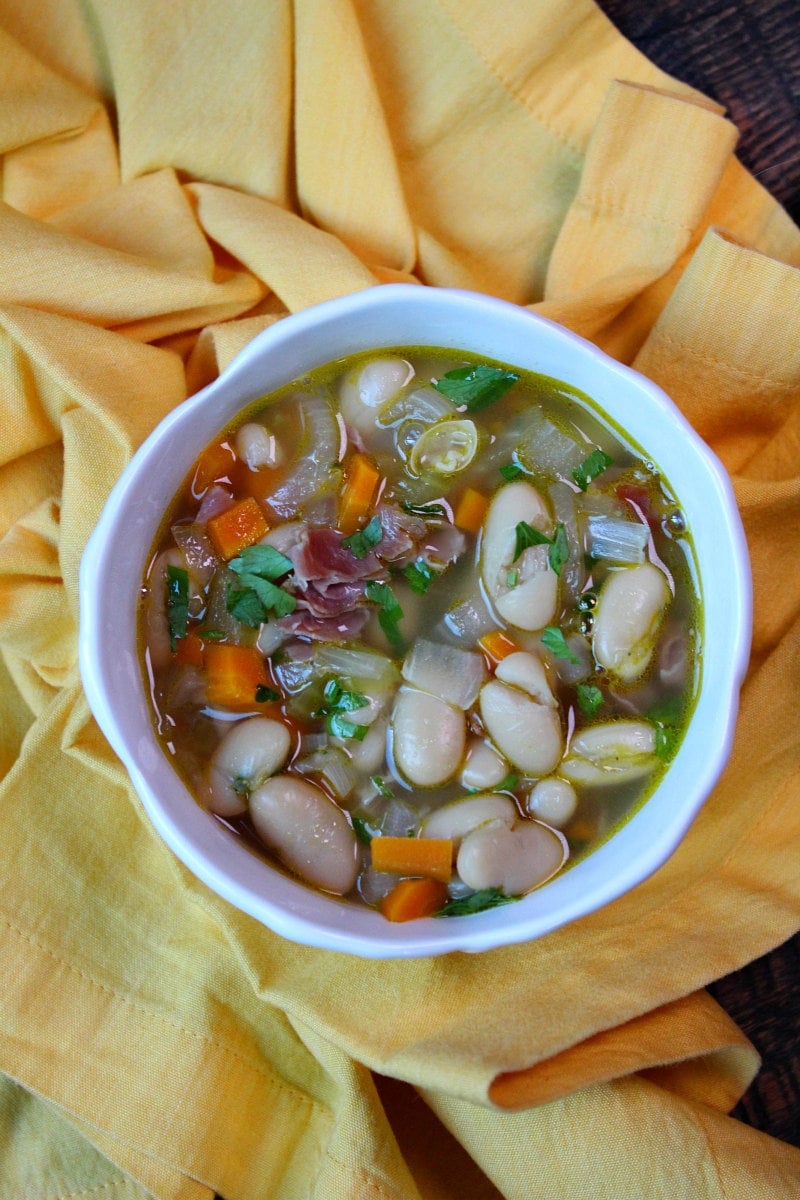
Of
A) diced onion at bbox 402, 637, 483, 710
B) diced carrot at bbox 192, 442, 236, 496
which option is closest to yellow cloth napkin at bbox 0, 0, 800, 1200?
diced carrot at bbox 192, 442, 236, 496

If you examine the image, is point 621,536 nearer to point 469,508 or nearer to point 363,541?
point 469,508

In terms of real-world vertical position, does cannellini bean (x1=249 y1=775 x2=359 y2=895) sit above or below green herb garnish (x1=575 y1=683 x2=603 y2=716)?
below

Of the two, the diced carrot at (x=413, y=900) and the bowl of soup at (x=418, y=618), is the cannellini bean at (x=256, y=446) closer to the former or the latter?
the bowl of soup at (x=418, y=618)

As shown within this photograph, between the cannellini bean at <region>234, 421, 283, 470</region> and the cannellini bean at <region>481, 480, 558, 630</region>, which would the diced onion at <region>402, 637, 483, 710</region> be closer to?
the cannellini bean at <region>481, 480, 558, 630</region>

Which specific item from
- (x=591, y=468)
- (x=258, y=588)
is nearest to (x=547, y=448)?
(x=591, y=468)

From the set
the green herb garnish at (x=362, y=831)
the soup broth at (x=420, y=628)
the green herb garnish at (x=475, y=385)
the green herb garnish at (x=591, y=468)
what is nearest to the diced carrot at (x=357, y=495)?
the soup broth at (x=420, y=628)

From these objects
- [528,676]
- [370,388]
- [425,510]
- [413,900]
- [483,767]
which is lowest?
[413,900]
